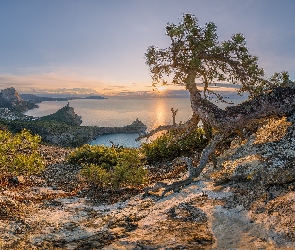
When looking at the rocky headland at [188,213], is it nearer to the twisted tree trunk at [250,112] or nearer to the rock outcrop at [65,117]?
the twisted tree trunk at [250,112]

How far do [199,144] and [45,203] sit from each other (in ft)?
35.0

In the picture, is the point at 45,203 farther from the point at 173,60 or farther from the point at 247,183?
the point at 173,60

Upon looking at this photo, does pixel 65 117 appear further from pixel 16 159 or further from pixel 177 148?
pixel 16 159

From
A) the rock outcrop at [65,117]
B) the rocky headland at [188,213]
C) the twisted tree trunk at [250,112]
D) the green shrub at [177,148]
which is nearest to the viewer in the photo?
the rocky headland at [188,213]

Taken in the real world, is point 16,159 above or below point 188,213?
above

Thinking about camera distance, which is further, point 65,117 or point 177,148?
point 65,117

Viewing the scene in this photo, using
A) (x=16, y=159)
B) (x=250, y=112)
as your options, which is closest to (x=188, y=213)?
(x=250, y=112)

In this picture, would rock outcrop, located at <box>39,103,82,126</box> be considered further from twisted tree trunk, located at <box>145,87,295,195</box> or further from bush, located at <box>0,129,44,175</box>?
twisted tree trunk, located at <box>145,87,295,195</box>

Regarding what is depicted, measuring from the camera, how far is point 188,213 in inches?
233

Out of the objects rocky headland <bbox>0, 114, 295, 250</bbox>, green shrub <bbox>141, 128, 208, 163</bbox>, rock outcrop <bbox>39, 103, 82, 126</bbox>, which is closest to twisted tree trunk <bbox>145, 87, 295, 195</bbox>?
rocky headland <bbox>0, 114, 295, 250</bbox>

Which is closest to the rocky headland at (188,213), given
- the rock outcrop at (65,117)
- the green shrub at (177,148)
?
the green shrub at (177,148)

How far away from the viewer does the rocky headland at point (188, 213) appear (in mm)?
4668

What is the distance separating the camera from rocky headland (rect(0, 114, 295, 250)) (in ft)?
15.3

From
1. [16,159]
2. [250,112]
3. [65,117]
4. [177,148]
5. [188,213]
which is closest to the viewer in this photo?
[188,213]
